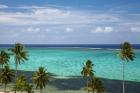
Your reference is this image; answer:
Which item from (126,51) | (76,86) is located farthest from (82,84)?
(126,51)

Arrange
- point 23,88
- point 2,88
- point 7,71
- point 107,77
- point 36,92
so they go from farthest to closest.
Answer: point 107,77 < point 2,88 < point 36,92 < point 7,71 < point 23,88

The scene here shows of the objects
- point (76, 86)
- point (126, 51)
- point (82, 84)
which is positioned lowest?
point (76, 86)

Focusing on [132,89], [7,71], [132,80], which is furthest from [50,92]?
[132,80]

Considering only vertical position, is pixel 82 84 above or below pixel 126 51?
below

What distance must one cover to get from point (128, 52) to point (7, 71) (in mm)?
34020

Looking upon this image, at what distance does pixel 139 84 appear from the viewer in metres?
114

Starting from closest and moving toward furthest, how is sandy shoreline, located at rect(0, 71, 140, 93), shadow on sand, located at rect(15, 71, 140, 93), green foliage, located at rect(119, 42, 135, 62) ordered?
1. green foliage, located at rect(119, 42, 135, 62)
2. sandy shoreline, located at rect(0, 71, 140, 93)
3. shadow on sand, located at rect(15, 71, 140, 93)

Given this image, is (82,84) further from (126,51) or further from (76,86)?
(126,51)

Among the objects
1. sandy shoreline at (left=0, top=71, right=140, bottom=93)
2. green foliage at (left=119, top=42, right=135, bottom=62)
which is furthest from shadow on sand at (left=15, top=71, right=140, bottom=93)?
green foliage at (left=119, top=42, right=135, bottom=62)

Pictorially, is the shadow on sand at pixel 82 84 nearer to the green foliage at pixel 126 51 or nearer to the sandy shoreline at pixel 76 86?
the sandy shoreline at pixel 76 86

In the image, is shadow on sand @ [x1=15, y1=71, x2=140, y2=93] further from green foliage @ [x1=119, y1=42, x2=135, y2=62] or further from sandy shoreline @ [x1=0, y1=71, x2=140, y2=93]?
green foliage @ [x1=119, y1=42, x2=135, y2=62]

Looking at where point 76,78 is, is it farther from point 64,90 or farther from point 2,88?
point 2,88

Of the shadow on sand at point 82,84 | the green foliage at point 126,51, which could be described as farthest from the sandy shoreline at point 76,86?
the green foliage at point 126,51

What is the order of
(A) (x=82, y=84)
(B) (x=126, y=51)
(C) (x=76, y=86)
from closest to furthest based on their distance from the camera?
(B) (x=126, y=51), (C) (x=76, y=86), (A) (x=82, y=84)
